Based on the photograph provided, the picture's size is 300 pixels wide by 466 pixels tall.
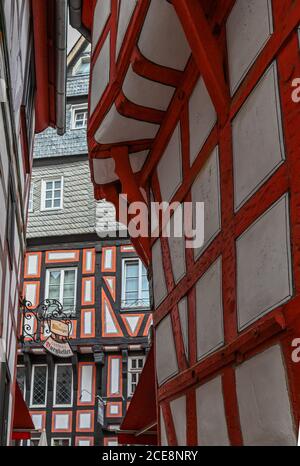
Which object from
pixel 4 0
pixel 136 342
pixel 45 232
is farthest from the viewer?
pixel 45 232

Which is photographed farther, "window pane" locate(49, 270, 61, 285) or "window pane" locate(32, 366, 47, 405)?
"window pane" locate(49, 270, 61, 285)

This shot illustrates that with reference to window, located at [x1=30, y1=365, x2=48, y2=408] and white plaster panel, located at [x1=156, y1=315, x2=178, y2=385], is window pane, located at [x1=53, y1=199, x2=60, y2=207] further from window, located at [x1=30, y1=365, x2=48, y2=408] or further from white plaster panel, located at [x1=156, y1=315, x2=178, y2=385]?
white plaster panel, located at [x1=156, y1=315, x2=178, y2=385]

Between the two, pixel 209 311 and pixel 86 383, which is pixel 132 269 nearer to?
pixel 86 383

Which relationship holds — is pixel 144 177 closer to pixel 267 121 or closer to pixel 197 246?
pixel 197 246

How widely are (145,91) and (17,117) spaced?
1837 mm

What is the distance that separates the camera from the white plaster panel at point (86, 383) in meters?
14.2

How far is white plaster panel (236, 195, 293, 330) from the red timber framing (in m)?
0.01

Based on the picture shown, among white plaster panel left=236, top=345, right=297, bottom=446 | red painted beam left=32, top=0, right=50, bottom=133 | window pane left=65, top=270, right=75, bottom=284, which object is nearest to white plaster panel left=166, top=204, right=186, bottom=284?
white plaster panel left=236, top=345, right=297, bottom=446

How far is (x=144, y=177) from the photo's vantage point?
583 centimetres

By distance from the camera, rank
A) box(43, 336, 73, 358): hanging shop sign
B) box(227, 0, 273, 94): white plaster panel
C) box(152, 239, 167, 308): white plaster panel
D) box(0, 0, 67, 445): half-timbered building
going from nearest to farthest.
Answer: box(227, 0, 273, 94): white plaster panel, box(0, 0, 67, 445): half-timbered building, box(152, 239, 167, 308): white plaster panel, box(43, 336, 73, 358): hanging shop sign

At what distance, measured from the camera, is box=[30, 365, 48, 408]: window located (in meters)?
14.4

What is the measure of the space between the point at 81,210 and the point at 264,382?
13112 millimetres

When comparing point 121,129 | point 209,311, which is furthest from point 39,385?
point 209,311
